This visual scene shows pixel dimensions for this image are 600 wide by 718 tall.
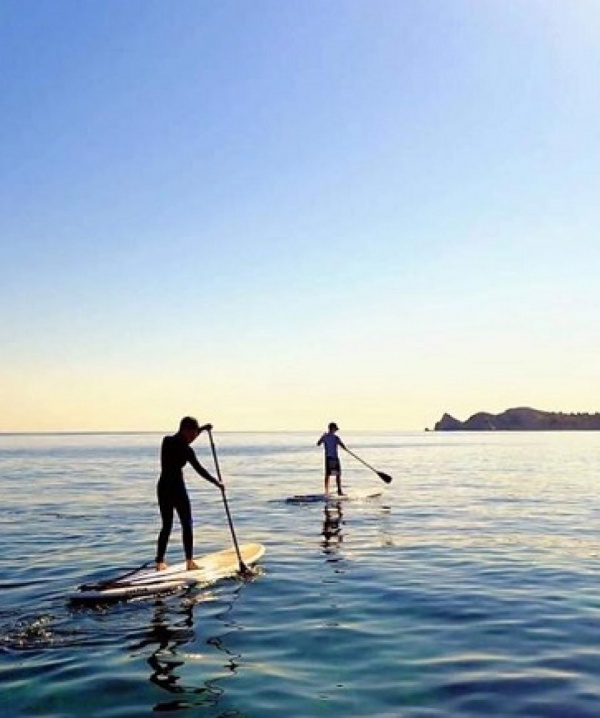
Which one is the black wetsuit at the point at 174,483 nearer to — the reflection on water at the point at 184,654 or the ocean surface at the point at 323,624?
the ocean surface at the point at 323,624

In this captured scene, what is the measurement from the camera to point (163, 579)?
500 inches

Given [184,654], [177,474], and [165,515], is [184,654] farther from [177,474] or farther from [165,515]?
[177,474]

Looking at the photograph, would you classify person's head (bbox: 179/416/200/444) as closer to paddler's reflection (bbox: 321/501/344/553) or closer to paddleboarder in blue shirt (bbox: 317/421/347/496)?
paddler's reflection (bbox: 321/501/344/553)

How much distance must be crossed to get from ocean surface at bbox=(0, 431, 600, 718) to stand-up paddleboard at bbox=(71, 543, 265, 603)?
0.24 meters

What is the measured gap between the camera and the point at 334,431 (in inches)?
1121

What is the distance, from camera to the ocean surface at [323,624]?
305 inches

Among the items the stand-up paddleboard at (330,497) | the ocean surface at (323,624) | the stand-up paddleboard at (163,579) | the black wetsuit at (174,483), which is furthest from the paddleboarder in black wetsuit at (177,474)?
the stand-up paddleboard at (330,497)

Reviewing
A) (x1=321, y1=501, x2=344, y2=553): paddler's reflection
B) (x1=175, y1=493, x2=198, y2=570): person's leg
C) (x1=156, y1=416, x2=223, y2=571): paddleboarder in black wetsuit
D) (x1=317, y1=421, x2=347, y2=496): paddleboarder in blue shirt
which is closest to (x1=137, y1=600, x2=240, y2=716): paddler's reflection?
(x1=175, y1=493, x2=198, y2=570): person's leg

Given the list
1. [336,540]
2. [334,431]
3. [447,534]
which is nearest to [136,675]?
[336,540]

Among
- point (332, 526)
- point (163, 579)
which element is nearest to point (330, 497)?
point (332, 526)

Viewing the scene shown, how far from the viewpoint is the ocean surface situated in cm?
774

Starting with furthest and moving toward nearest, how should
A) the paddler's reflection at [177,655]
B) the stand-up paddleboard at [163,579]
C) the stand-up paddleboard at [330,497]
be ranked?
1. the stand-up paddleboard at [330,497]
2. the stand-up paddleboard at [163,579]
3. the paddler's reflection at [177,655]

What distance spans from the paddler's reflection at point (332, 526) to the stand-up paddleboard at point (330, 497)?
49cm

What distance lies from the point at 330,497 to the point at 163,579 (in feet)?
52.6
